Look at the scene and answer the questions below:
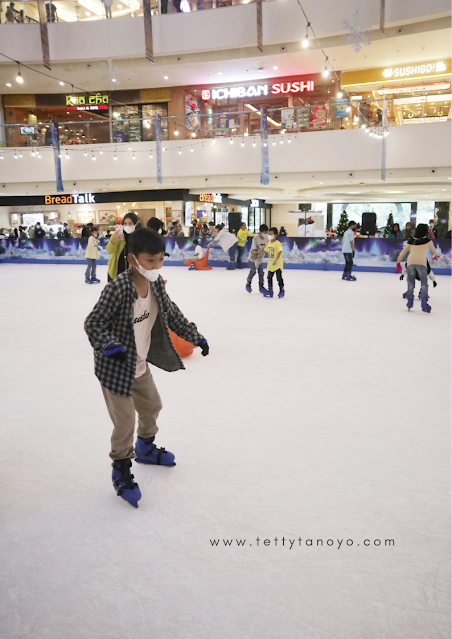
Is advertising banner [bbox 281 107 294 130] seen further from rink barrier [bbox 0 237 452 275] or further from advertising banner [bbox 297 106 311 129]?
rink barrier [bbox 0 237 452 275]

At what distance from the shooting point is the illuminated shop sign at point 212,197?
20.0 metres

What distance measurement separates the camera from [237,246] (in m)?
13.2

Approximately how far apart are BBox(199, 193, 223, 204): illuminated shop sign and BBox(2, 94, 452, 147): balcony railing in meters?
4.09

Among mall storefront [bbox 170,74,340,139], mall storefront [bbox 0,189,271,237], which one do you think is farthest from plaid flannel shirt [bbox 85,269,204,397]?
mall storefront [bbox 0,189,271,237]

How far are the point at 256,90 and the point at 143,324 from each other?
1940cm

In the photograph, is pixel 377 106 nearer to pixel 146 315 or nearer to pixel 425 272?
pixel 425 272

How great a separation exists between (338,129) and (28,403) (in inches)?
548

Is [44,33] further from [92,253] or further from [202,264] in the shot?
[92,253]

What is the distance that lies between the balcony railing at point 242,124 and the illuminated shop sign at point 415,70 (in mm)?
4564

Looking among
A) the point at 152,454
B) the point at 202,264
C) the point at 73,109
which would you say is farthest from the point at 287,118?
the point at 152,454

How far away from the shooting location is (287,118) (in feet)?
48.5

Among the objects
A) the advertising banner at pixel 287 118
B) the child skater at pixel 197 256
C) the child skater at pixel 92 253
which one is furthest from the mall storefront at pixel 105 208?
the child skater at pixel 92 253

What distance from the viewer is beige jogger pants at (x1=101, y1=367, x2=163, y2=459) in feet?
6.48

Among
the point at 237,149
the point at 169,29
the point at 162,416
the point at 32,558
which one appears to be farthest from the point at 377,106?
the point at 32,558
